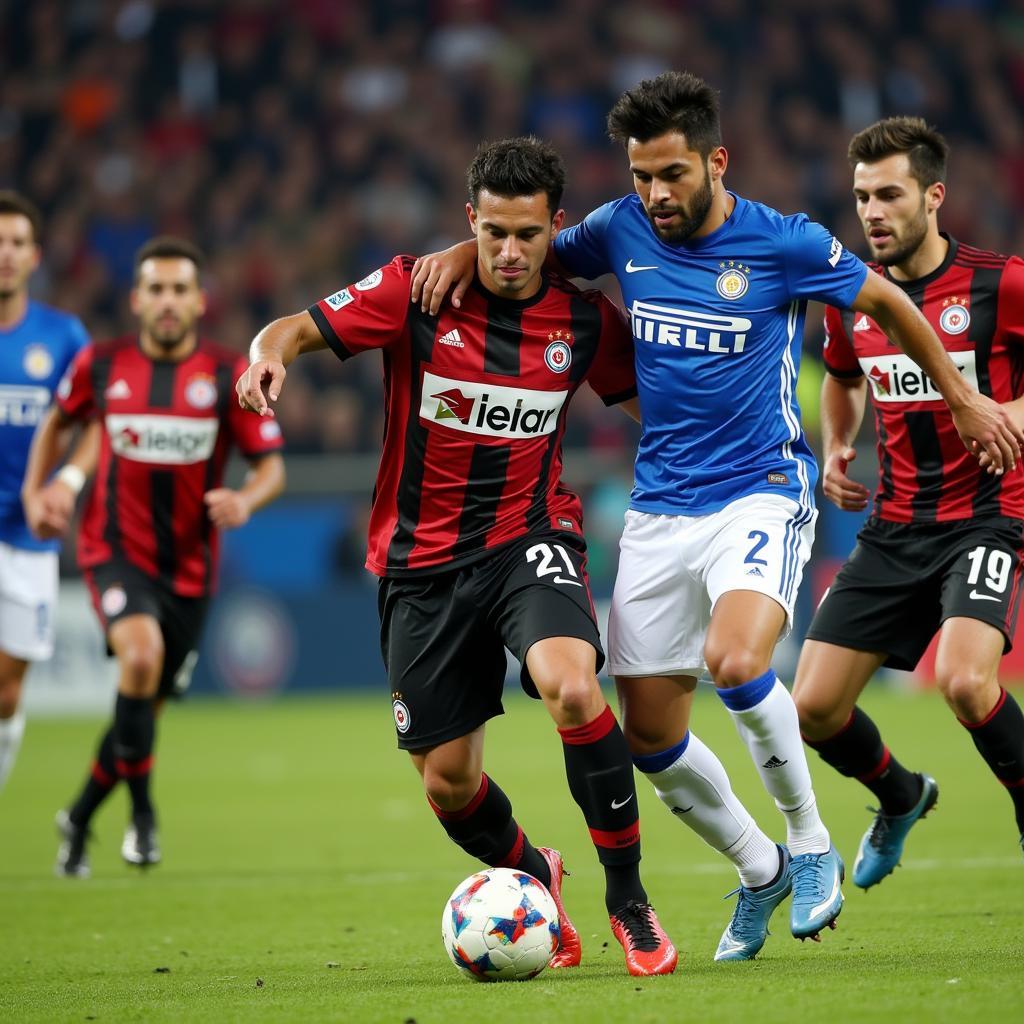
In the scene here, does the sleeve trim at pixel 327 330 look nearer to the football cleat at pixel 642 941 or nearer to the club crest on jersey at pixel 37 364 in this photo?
the football cleat at pixel 642 941

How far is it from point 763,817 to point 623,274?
166 inches

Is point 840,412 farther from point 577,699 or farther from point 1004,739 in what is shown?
point 577,699

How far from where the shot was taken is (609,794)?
4.98 metres

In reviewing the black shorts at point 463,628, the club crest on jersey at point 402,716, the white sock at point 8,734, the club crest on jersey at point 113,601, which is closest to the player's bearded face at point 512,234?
the black shorts at point 463,628

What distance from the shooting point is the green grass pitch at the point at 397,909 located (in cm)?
440

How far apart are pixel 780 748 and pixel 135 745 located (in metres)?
3.82

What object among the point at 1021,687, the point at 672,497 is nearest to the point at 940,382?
the point at 672,497

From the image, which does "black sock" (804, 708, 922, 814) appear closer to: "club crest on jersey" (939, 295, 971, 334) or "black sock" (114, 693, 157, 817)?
"club crest on jersey" (939, 295, 971, 334)

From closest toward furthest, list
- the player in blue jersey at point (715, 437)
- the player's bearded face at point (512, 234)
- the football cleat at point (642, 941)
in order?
1. the football cleat at point (642, 941)
2. the player in blue jersey at point (715, 437)
3. the player's bearded face at point (512, 234)

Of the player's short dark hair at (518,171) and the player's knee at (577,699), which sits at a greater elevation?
the player's short dark hair at (518,171)

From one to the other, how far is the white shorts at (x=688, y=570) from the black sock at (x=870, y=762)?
1107 millimetres

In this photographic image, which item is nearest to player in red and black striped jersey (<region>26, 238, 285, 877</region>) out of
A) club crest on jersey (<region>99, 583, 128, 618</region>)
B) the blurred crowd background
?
club crest on jersey (<region>99, 583, 128, 618</region>)

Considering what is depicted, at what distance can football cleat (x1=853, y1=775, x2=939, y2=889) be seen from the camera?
6355mm

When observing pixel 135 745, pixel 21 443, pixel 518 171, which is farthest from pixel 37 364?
pixel 518 171
